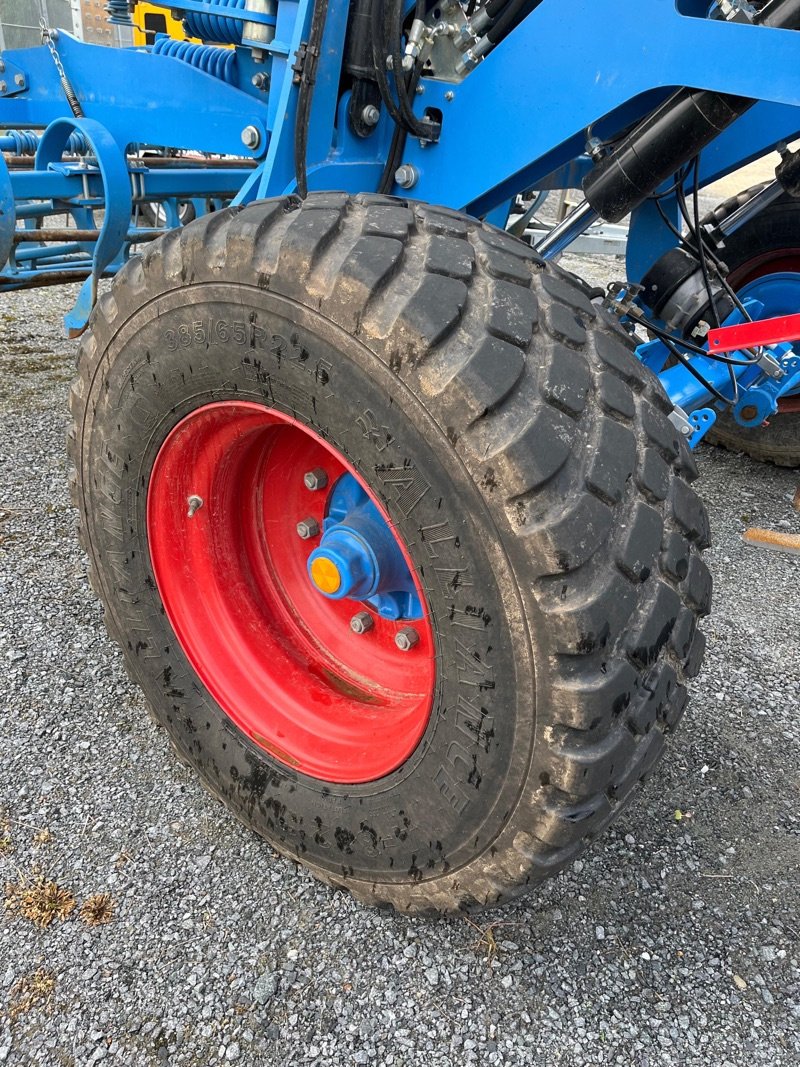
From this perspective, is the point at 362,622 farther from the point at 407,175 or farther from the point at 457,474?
the point at 407,175

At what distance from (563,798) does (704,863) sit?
84 centimetres

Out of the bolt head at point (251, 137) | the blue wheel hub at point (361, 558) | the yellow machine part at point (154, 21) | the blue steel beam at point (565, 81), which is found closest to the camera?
the blue steel beam at point (565, 81)

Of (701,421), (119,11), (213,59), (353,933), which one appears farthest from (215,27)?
(353,933)

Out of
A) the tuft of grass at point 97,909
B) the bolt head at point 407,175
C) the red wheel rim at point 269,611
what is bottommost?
the tuft of grass at point 97,909

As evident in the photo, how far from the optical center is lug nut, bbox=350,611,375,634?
1971 mm

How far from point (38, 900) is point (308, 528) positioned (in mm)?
1035

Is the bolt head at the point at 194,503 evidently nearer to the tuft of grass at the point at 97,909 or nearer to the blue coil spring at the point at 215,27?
the tuft of grass at the point at 97,909

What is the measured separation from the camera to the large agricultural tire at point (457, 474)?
4.24ft

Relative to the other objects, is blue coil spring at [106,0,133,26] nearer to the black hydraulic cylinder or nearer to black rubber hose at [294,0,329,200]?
black rubber hose at [294,0,329,200]

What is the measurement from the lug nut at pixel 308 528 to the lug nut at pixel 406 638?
34 centimetres

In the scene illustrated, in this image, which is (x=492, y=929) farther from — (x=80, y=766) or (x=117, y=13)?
(x=117, y=13)

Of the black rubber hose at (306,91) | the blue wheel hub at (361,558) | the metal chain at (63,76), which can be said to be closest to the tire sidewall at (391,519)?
the blue wheel hub at (361,558)

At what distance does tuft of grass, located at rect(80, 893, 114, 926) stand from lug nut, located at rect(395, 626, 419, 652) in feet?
2.83

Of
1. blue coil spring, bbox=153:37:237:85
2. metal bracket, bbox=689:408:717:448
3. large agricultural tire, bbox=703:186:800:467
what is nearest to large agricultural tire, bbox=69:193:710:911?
metal bracket, bbox=689:408:717:448
